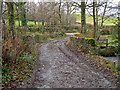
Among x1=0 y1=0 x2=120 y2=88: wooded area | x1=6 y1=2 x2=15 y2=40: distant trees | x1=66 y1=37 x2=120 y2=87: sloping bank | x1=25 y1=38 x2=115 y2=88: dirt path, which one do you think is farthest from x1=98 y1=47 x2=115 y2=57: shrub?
x1=6 y1=2 x2=15 y2=40: distant trees

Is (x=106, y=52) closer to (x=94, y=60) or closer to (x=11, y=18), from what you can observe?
(x=94, y=60)

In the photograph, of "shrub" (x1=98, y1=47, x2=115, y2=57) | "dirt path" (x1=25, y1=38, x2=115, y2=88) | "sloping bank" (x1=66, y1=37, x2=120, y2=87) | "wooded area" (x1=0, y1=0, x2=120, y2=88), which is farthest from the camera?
"shrub" (x1=98, y1=47, x2=115, y2=57)

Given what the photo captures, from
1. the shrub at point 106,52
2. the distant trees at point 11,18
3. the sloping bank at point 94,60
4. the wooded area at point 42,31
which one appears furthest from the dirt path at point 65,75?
the shrub at point 106,52

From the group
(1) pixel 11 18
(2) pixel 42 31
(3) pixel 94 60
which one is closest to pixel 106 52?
(3) pixel 94 60

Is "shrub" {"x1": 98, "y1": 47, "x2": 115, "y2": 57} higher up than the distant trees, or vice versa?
the distant trees

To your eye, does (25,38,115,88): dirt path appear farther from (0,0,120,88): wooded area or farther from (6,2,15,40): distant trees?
(6,2,15,40): distant trees

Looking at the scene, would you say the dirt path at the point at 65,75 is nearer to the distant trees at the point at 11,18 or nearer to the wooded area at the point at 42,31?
the wooded area at the point at 42,31

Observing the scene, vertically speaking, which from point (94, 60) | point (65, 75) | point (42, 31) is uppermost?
point (42, 31)

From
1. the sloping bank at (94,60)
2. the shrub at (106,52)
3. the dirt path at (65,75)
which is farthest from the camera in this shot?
the shrub at (106,52)

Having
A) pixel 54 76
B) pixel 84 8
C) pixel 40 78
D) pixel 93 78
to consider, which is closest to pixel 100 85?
pixel 93 78

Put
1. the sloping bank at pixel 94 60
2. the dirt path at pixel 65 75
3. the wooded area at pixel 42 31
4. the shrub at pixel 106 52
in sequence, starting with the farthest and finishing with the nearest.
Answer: the shrub at pixel 106 52 < the sloping bank at pixel 94 60 < the wooded area at pixel 42 31 < the dirt path at pixel 65 75

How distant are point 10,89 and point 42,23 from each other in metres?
16.3

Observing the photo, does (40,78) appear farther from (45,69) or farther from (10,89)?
(10,89)

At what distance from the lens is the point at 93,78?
5867 mm
